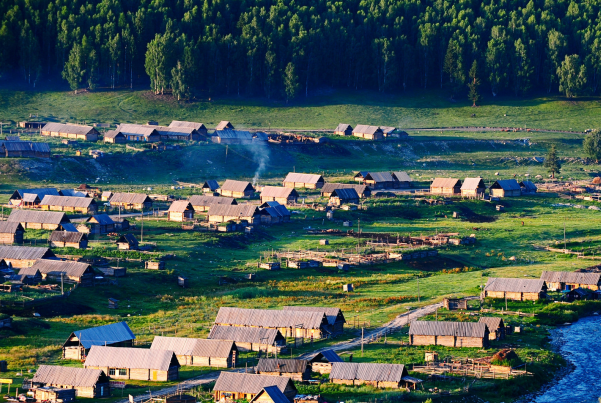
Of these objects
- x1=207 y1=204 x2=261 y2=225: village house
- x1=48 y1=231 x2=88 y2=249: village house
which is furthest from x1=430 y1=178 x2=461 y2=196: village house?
x1=48 y1=231 x2=88 y2=249: village house

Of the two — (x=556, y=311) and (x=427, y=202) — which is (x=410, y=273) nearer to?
(x=556, y=311)

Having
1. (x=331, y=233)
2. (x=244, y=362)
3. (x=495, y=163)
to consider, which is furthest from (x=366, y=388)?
(x=495, y=163)

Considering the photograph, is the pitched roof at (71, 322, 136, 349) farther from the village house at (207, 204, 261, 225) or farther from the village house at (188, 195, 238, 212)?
the village house at (188, 195, 238, 212)

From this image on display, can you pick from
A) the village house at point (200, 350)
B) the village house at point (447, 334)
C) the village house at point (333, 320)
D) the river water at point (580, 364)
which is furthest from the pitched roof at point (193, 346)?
the river water at point (580, 364)

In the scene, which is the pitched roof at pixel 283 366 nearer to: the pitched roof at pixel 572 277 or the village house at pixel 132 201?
the pitched roof at pixel 572 277

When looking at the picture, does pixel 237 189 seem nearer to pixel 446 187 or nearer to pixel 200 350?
pixel 446 187
